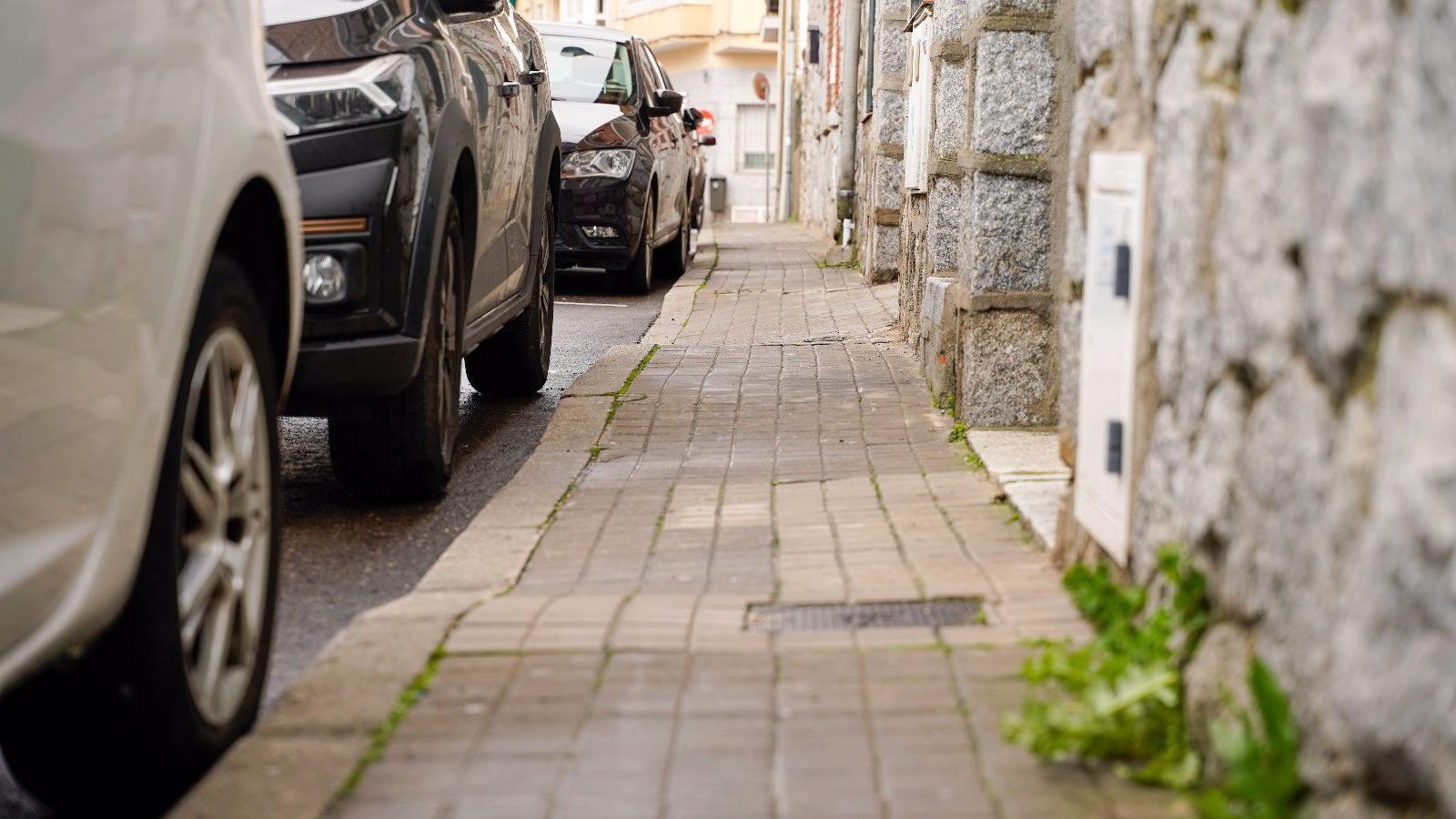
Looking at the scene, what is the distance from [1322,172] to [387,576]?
298 centimetres

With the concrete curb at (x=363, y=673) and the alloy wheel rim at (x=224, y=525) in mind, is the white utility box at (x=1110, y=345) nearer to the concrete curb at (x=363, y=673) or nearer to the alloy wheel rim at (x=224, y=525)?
the concrete curb at (x=363, y=673)

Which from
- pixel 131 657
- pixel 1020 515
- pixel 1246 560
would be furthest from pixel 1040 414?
pixel 131 657

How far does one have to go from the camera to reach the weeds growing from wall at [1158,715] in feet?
8.09

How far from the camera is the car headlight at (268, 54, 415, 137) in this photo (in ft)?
15.9

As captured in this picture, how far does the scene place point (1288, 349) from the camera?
8.36 ft

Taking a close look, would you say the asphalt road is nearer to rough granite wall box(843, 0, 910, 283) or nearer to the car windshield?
rough granite wall box(843, 0, 910, 283)

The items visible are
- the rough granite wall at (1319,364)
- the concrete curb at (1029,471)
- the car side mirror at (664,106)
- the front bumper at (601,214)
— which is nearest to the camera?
the rough granite wall at (1319,364)

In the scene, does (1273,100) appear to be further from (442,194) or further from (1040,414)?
(1040,414)

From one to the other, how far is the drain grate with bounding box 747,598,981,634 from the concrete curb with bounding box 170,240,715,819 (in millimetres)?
683

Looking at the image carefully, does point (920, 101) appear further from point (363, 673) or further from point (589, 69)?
point (589, 69)

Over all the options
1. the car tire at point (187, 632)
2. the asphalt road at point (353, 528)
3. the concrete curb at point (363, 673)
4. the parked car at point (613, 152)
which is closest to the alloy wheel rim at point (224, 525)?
the car tire at point (187, 632)

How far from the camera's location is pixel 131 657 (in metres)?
2.70

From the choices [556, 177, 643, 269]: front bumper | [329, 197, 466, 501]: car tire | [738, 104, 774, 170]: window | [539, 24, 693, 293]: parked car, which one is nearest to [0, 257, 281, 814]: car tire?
[329, 197, 466, 501]: car tire

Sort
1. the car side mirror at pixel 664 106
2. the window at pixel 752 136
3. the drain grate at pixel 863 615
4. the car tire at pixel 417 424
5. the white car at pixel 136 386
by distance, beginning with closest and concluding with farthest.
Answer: the white car at pixel 136 386
the drain grate at pixel 863 615
the car tire at pixel 417 424
the car side mirror at pixel 664 106
the window at pixel 752 136
